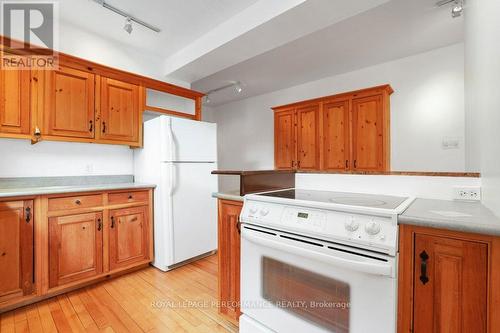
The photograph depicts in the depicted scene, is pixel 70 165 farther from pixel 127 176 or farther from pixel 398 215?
pixel 398 215

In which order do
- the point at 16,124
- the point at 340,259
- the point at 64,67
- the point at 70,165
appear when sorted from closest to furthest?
the point at 340,259
the point at 16,124
the point at 64,67
the point at 70,165

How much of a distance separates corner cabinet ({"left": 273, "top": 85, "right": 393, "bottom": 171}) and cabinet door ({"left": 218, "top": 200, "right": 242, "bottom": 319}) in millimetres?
2283

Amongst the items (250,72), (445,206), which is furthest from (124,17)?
(445,206)

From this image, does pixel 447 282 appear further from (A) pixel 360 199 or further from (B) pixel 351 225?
(A) pixel 360 199

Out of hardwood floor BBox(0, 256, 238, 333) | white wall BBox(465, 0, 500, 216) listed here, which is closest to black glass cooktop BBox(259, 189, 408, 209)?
white wall BBox(465, 0, 500, 216)

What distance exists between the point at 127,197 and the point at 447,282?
256 centimetres

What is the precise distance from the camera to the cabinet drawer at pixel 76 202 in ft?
6.44

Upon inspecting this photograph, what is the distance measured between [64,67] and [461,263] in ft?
10.4

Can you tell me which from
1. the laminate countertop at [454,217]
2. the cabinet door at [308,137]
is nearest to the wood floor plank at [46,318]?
the laminate countertop at [454,217]

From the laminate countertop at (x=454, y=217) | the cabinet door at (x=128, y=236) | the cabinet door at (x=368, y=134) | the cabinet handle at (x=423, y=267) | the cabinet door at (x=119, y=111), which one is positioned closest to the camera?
the laminate countertop at (x=454, y=217)

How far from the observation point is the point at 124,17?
2260 millimetres

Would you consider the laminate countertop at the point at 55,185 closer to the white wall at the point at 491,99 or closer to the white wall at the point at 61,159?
the white wall at the point at 61,159

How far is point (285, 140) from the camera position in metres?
4.01

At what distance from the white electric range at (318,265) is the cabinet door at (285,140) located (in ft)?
8.43
